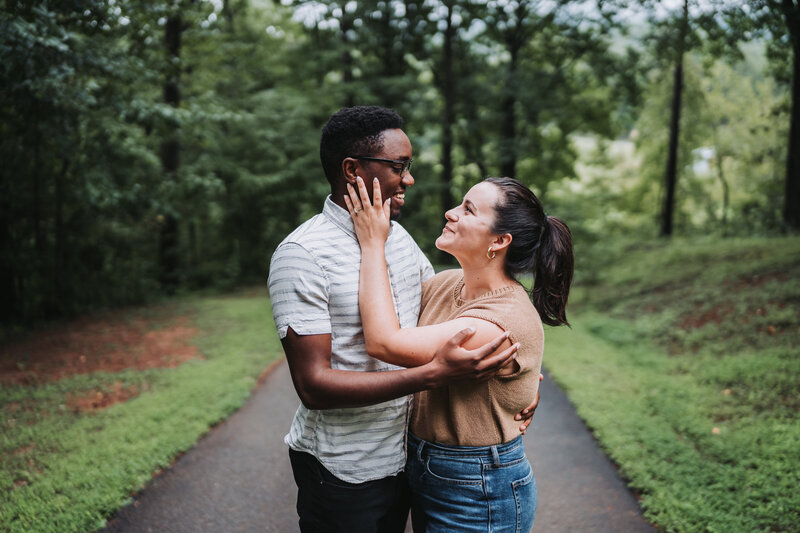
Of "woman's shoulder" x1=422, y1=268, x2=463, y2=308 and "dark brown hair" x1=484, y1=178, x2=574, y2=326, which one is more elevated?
"dark brown hair" x1=484, y1=178, x2=574, y2=326

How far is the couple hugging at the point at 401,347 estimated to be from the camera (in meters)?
1.70

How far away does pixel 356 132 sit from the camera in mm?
1879

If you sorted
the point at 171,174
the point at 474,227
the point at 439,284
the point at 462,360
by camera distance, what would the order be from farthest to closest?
the point at 171,174
the point at 439,284
the point at 474,227
the point at 462,360

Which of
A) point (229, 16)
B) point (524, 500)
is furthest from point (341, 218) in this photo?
point (229, 16)

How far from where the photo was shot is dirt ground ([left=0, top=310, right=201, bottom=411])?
666cm

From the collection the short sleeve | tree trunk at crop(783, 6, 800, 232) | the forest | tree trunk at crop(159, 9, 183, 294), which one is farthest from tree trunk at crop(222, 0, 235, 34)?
the short sleeve

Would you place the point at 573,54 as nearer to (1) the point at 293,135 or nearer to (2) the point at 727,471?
(1) the point at 293,135

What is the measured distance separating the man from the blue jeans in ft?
0.47

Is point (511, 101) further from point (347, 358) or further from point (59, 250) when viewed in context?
point (347, 358)

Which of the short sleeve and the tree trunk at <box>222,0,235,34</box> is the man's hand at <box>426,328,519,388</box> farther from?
the tree trunk at <box>222,0,235,34</box>

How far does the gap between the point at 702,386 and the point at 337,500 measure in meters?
5.80

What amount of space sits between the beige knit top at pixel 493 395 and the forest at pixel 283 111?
5.46 meters

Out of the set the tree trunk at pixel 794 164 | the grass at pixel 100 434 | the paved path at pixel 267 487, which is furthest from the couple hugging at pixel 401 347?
the tree trunk at pixel 794 164

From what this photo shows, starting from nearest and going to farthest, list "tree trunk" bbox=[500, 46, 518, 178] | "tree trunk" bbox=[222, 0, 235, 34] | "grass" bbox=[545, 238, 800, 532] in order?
"grass" bbox=[545, 238, 800, 532]
"tree trunk" bbox=[500, 46, 518, 178]
"tree trunk" bbox=[222, 0, 235, 34]
